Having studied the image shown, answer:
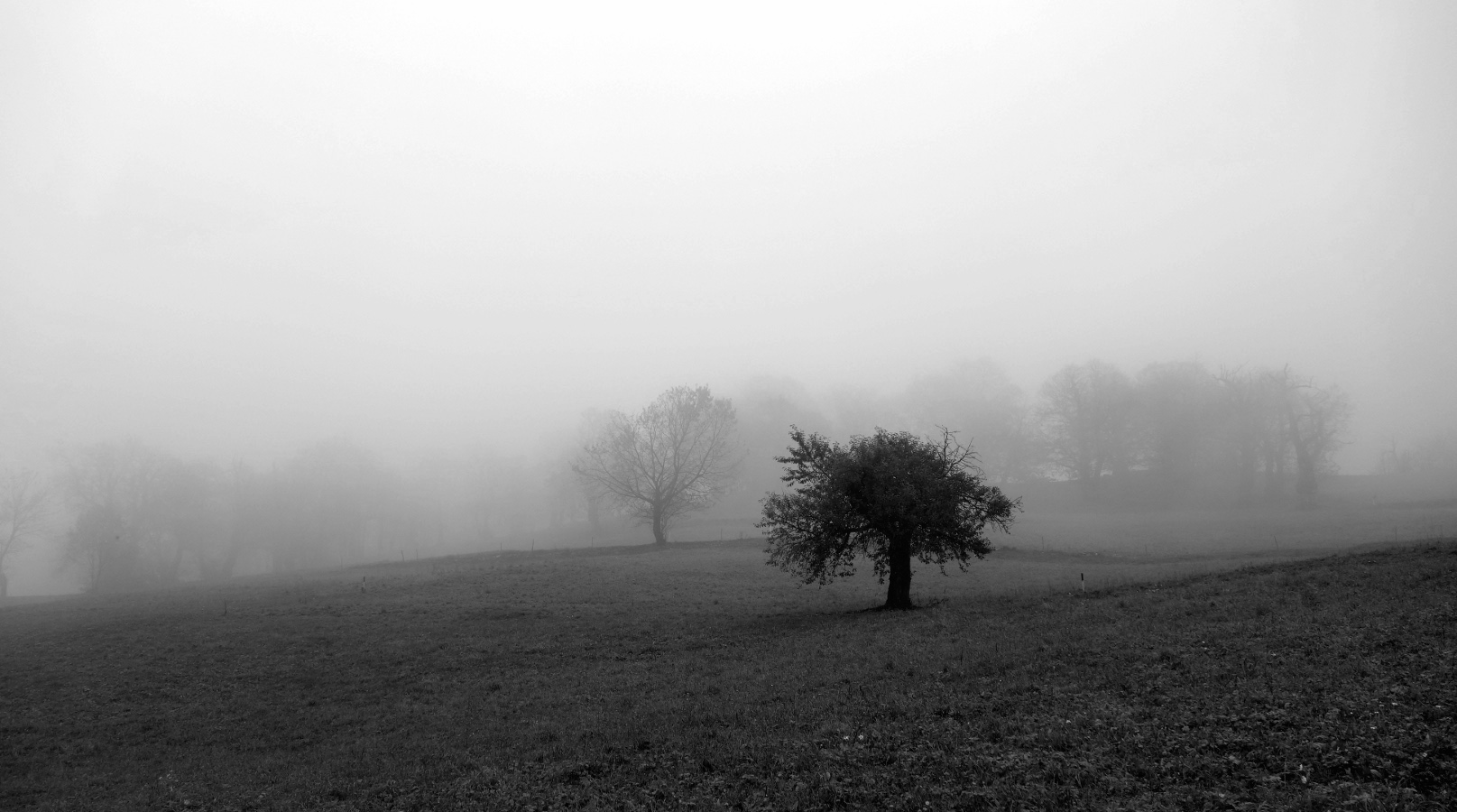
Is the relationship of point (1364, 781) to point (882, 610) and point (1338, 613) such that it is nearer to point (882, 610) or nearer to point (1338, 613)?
point (1338, 613)

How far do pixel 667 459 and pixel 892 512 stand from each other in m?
48.5

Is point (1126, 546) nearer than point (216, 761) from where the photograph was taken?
No

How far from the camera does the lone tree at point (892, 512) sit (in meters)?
29.0

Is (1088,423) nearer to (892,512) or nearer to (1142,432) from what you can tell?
(1142,432)

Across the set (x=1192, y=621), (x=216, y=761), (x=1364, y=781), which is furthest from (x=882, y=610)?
(x=216, y=761)

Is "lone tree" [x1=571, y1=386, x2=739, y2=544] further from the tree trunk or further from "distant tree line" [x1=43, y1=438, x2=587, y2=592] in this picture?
the tree trunk

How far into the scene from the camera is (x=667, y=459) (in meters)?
75.1

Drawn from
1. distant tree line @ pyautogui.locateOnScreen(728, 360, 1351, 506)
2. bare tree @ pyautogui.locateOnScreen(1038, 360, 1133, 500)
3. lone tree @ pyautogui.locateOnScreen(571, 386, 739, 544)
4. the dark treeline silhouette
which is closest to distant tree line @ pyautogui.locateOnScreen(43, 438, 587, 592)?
the dark treeline silhouette

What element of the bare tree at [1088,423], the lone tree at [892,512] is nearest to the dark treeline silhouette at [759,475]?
A: the bare tree at [1088,423]

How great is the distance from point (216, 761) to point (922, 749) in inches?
704

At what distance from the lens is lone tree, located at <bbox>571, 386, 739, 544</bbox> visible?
73000mm

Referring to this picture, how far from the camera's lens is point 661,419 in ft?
250

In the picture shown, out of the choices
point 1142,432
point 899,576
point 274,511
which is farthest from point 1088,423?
point 274,511

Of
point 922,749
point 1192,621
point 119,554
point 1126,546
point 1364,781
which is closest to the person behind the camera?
point 1364,781
